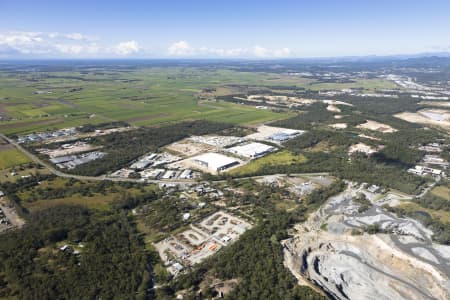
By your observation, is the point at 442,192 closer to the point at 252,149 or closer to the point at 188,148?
the point at 252,149

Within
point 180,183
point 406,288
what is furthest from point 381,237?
point 180,183

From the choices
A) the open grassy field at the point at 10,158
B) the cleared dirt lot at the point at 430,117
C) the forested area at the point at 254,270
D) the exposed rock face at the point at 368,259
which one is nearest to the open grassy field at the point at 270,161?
the forested area at the point at 254,270

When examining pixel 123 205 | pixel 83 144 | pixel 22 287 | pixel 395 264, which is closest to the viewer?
pixel 22 287

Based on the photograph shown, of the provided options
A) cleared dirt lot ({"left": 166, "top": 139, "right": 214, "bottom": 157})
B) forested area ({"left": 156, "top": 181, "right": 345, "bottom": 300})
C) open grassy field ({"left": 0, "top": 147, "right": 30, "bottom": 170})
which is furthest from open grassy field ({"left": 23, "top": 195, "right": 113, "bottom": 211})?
cleared dirt lot ({"left": 166, "top": 139, "right": 214, "bottom": 157})

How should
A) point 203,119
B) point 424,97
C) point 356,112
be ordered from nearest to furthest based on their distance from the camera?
point 203,119, point 356,112, point 424,97

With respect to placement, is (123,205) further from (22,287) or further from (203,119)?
(203,119)

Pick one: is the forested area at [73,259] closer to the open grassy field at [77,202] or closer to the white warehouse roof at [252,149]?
the open grassy field at [77,202]

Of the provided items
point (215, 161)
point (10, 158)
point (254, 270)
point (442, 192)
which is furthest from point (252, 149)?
point (10, 158)
